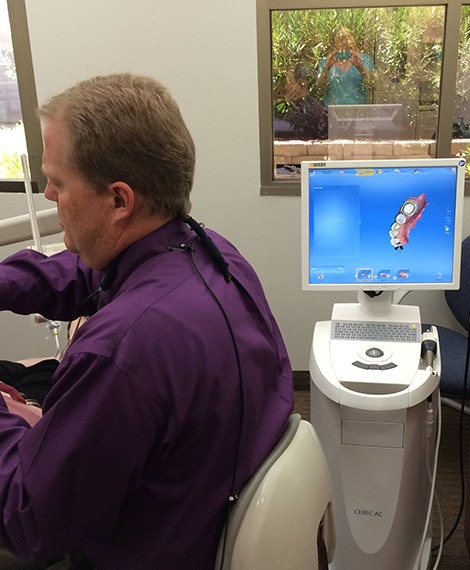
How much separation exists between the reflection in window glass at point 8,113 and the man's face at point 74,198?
2.07 metres

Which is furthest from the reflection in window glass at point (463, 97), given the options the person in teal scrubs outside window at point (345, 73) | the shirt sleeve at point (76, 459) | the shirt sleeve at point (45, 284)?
the shirt sleeve at point (76, 459)

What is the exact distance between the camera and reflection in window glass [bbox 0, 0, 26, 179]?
2699 mm

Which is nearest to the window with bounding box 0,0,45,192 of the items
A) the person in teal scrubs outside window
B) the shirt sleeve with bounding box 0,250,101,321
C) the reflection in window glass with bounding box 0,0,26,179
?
the reflection in window glass with bounding box 0,0,26,179

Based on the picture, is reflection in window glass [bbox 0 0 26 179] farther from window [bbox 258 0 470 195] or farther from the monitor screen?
the monitor screen

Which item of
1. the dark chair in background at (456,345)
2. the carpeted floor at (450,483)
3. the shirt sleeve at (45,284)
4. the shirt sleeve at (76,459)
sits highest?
the shirt sleeve at (45,284)

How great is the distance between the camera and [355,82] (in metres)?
2.54

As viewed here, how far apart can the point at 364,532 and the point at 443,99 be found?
1739 mm

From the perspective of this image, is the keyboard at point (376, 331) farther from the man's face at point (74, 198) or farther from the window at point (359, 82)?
the window at point (359, 82)

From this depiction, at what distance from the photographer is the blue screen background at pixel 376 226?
4.98 ft

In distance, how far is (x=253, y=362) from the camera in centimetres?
97

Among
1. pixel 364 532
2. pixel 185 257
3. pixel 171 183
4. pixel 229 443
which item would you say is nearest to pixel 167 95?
pixel 171 183

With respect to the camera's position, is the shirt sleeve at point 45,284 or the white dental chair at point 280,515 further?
the shirt sleeve at point 45,284

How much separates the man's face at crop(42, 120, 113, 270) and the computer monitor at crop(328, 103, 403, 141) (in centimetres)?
187

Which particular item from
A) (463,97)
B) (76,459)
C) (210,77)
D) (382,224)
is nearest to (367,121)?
(463,97)
